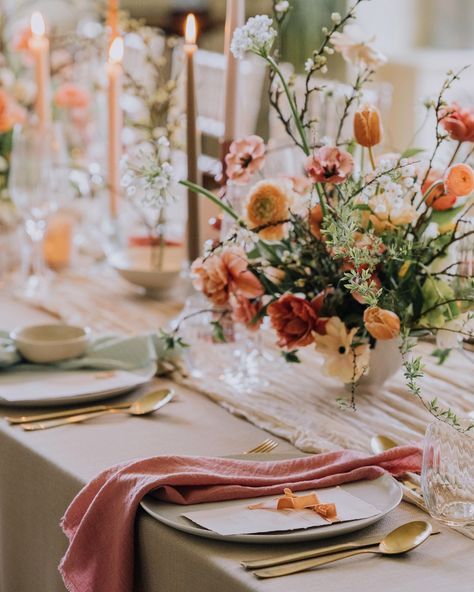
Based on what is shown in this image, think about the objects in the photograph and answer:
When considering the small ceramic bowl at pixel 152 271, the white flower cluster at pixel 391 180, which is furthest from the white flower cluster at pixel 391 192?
the small ceramic bowl at pixel 152 271

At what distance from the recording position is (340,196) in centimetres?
124

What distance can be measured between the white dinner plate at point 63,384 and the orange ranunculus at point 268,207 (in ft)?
0.86

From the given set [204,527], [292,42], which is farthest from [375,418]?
[292,42]

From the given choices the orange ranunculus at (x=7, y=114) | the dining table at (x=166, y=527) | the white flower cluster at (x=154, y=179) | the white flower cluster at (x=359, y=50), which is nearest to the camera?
the dining table at (x=166, y=527)

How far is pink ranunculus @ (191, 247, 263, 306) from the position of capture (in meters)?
1.34

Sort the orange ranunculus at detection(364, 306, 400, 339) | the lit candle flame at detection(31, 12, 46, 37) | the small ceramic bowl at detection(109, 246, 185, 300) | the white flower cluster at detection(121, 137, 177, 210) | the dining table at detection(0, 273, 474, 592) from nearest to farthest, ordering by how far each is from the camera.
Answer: the dining table at detection(0, 273, 474, 592)
the orange ranunculus at detection(364, 306, 400, 339)
the white flower cluster at detection(121, 137, 177, 210)
the small ceramic bowl at detection(109, 246, 185, 300)
the lit candle flame at detection(31, 12, 46, 37)

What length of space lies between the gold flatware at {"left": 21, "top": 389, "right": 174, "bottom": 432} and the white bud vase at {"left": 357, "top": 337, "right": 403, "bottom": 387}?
0.26 metres

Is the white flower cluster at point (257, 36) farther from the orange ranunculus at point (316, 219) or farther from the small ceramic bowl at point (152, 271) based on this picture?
the small ceramic bowl at point (152, 271)

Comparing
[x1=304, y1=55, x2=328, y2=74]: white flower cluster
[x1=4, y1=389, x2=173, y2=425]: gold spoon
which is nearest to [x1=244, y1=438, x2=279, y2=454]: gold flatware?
[x1=4, y1=389, x2=173, y2=425]: gold spoon

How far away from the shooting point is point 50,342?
146 centimetres

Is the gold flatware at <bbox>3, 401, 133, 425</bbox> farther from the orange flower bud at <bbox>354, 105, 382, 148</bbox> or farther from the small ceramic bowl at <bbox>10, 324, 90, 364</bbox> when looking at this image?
the orange flower bud at <bbox>354, 105, 382, 148</bbox>

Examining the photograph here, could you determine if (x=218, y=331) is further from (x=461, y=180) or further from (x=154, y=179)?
(x=461, y=180)

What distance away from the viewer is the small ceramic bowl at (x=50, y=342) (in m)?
1.46

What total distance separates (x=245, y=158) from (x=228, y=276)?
0.49ft
